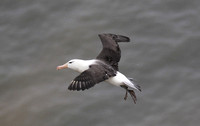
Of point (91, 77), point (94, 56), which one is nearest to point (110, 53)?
point (91, 77)

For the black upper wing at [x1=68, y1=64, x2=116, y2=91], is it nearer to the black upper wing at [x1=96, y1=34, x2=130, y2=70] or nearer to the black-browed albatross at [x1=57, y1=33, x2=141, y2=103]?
the black-browed albatross at [x1=57, y1=33, x2=141, y2=103]

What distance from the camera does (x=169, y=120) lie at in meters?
13.8

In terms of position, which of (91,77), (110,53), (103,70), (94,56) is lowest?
(91,77)

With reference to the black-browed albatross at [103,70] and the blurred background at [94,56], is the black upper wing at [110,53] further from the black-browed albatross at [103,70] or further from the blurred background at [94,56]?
the blurred background at [94,56]

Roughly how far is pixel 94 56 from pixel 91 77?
16.7 feet

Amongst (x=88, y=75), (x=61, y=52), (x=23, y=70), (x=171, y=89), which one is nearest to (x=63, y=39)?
(x=61, y=52)

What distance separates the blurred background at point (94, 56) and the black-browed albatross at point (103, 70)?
331 cm

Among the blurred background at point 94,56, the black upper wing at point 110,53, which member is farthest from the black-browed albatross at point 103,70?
the blurred background at point 94,56

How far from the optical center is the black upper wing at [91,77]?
31.6 feet

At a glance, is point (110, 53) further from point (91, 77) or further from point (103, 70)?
point (91, 77)

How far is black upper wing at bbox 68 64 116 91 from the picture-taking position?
9.62 metres

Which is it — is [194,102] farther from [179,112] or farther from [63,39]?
[63,39]

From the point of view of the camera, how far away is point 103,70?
33.2 feet

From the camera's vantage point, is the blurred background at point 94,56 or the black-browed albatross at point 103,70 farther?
the blurred background at point 94,56
